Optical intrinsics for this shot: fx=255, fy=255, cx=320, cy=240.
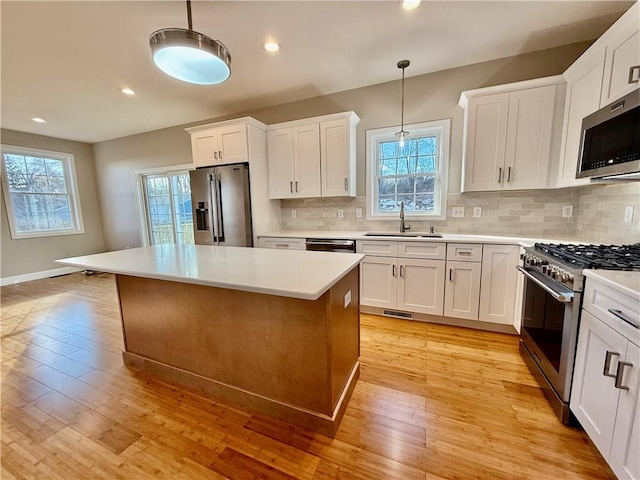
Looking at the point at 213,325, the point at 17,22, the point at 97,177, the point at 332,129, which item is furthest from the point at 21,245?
the point at 332,129

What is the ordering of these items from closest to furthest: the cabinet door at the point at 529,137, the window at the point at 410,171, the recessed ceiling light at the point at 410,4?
the recessed ceiling light at the point at 410,4 < the cabinet door at the point at 529,137 < the window at the point at 410,171

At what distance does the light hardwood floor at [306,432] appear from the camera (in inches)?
49.2

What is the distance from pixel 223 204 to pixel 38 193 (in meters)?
4.36

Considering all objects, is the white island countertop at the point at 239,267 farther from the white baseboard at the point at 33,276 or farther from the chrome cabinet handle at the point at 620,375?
the white baseboard at the point at 33,276

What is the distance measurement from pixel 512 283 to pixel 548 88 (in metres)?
1.80

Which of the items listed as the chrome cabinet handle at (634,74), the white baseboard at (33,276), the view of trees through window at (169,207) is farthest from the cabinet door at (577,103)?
the white baseboard at (33,276)

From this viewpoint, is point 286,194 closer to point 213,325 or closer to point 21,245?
point 213,325

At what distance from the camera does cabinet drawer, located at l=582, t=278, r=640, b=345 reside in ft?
3.33

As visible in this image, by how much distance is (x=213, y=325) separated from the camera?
1658mm

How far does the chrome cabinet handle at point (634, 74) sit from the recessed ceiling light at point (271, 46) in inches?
102

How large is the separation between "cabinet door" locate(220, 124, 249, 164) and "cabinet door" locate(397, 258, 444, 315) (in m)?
2.36

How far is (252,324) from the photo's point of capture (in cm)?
152

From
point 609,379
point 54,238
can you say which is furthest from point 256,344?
point 54,238

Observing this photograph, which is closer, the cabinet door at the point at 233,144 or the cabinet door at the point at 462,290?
the cabinet door at the point at 462,290
